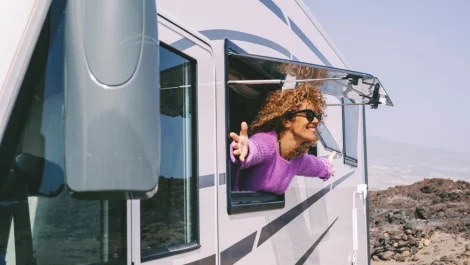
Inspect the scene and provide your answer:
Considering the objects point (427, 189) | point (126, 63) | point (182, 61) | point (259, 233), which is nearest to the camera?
point (126, 63)

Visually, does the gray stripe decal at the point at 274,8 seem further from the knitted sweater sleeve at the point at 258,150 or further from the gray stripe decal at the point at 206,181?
the gray stripe decal at the point at 206,181

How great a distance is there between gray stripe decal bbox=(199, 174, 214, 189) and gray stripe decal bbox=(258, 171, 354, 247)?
2.13ft

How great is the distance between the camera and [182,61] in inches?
113

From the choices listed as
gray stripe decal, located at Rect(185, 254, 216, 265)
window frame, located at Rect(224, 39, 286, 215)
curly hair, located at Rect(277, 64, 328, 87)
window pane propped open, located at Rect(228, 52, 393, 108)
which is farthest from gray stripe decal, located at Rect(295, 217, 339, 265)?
gray stripe decal, located at Rect(185, 254, 216, 265)

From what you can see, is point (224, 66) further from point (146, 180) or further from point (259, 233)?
point (146, 180)

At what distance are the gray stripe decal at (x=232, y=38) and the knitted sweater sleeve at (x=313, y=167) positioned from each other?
664 millimetres

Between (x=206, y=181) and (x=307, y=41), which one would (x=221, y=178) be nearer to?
(x=206, y=181)

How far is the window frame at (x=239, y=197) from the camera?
3.26 metres

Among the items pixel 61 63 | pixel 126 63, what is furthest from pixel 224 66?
pixel 126 63

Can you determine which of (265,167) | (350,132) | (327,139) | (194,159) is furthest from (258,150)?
(350,132)

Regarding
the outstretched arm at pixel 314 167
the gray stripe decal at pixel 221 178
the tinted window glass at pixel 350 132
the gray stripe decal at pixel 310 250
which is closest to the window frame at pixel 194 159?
the gray stripe decal at pixel 221 178

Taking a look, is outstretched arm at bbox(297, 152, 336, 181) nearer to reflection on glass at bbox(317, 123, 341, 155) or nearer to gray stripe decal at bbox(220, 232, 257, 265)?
reflection on glass at bbox(317, 123, 341, 155)

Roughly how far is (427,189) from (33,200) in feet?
88.4

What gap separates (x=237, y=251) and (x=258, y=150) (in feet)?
1.90
